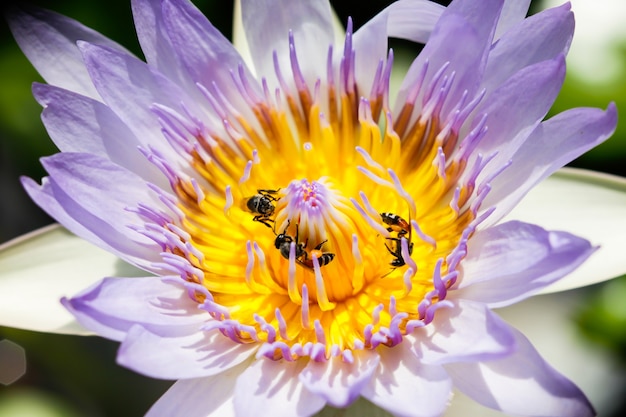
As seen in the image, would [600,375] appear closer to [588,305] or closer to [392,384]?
[588,305]

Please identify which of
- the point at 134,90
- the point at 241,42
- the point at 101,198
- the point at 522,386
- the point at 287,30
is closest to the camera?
the point at 522,386

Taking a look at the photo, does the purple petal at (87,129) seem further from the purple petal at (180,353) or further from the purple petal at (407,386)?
the purple petal at (407,386)

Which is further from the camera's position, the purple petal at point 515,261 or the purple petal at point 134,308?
the purple petal at point 134,308

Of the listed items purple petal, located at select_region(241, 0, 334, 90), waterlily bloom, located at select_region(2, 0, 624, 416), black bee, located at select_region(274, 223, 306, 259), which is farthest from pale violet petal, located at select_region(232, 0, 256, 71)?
black bee, located at select_region(274, 223, 306, 259)

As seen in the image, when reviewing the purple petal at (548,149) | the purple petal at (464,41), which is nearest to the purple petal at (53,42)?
the purple petal at (464,41)

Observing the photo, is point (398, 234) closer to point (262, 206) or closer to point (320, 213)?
point (320, 213)

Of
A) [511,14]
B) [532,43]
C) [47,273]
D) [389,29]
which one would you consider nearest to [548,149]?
[532,43]

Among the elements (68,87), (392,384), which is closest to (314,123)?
(68,87)
